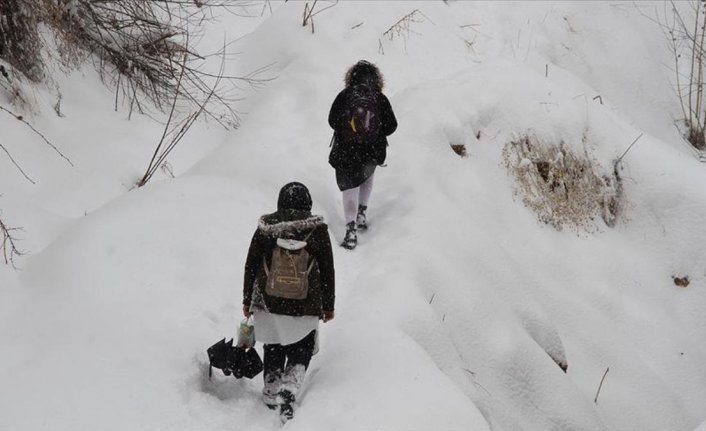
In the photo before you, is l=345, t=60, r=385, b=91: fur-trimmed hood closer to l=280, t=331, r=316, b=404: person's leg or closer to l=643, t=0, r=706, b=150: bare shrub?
l=280, t=331, r=316, b=404: person's leg

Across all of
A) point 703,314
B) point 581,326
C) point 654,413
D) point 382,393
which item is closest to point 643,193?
point 703,314

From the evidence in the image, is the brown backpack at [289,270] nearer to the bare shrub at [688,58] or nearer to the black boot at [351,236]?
the black boot at [351,236]

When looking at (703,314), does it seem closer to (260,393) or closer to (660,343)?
(660,343)

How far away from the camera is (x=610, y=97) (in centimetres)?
965

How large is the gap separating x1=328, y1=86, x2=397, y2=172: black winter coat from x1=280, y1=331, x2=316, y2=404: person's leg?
202 cm

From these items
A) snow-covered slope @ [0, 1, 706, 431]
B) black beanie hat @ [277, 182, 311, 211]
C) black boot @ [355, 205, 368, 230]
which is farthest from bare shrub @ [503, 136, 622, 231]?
black beanie hat @ [277, 182, 311, 211]

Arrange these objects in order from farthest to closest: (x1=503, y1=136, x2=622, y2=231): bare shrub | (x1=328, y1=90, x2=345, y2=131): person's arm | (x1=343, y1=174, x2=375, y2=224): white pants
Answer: (x1=503, y1=136, x2=622, y2=231): bare shrub → (x1=343, y1=174, x2=375, y2=224): white pants → (x1=328, y1=90, x2=345, y2=131): person's arm

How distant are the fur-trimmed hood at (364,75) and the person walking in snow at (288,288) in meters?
2.01

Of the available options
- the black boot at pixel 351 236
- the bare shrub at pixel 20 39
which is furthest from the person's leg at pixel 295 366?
the bare shrub at pixel 20 39

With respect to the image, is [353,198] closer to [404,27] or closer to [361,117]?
[361,117]

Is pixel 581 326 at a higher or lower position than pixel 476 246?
lower

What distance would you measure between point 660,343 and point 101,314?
5.81 m

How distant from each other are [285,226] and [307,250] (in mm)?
190

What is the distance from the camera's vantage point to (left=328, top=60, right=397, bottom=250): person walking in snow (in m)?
5.15
